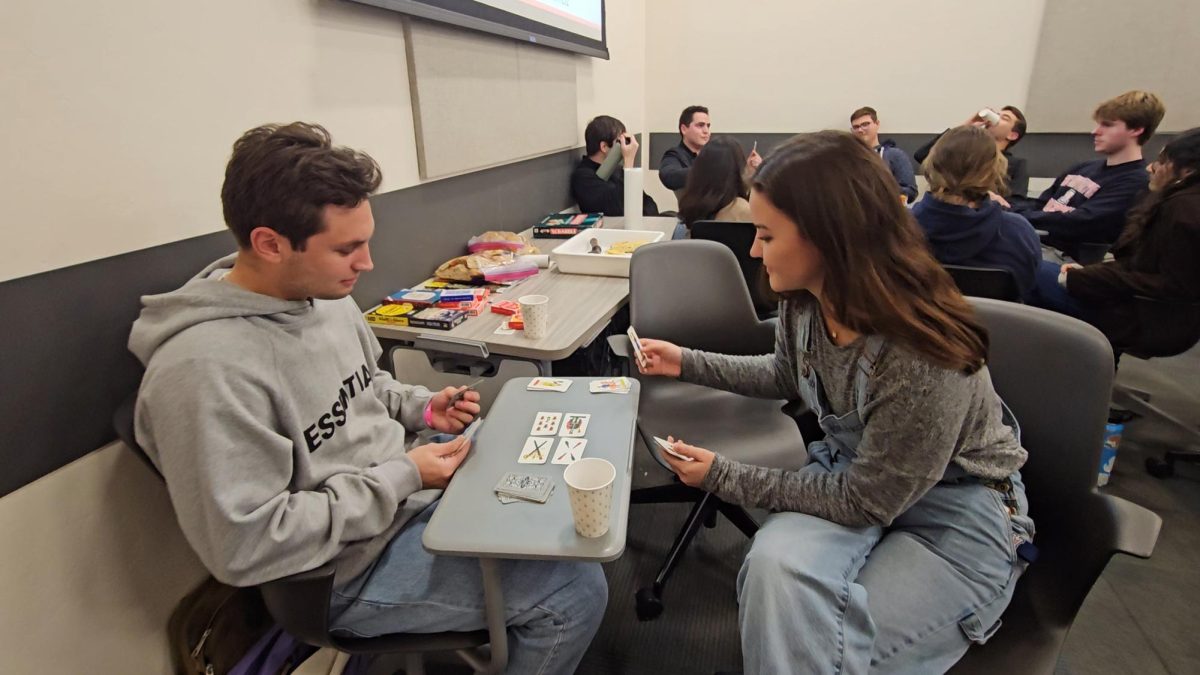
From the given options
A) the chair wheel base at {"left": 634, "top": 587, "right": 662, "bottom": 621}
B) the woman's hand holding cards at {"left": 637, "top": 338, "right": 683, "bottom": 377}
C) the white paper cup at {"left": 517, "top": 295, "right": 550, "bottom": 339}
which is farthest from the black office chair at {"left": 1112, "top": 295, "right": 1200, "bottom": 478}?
the white paper cup at {"left": 517, "top": 295, "right": 550, "bottom": 339}

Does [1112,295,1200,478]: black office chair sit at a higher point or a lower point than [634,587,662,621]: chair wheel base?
higher

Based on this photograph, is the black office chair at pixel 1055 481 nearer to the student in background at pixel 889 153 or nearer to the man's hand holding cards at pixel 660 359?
the man's hand holding cards at pixel 660 359

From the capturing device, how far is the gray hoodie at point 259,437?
882 millimetres

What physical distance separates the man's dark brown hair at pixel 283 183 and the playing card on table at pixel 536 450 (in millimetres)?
527

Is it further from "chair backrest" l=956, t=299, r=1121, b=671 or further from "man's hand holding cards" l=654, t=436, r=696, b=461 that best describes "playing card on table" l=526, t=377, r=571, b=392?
"chair backrest" l=956, t=299, r=1121, b=671

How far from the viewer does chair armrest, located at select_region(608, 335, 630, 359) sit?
1689 mm

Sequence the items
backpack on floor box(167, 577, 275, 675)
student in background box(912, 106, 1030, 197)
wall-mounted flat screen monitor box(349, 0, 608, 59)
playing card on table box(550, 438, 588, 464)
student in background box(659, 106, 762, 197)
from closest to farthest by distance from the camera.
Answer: playing card on table box(550, 438, 588, 464) → backpack on floor box(167, 577, 275, 675) → wall-mounted flat screen monitor box(349, 0, 608, 59) → student in background box(659, 106, 762, 197) → student in background box(912, 106, 1030, 197)

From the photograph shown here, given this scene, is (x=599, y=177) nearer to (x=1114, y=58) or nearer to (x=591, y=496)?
(x=591, y=496)

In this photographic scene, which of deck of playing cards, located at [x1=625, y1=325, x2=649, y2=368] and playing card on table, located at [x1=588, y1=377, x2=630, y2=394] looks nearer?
playing card on table, located at [x1=588, y1=377, x2=630, y2=394]

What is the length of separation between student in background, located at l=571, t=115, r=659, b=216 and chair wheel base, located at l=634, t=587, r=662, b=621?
214 centimetres

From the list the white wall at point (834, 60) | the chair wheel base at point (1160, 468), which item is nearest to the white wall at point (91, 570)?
the chair wheel base at point (1160, 468)

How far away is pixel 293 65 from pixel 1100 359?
73.0 inches

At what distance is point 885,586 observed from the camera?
979 mm

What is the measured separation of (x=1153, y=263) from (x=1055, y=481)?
1600 mm
